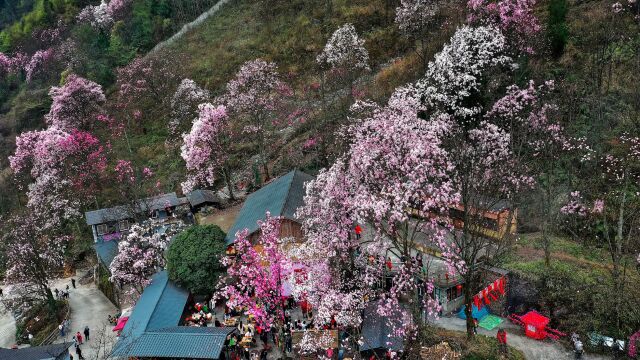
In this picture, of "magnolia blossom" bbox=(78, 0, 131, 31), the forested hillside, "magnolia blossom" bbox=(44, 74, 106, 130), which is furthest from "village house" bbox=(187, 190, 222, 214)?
"magnolia blossom" bbox=(78, 0, 131, 31)

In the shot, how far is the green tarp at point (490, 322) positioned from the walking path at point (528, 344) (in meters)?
0.19

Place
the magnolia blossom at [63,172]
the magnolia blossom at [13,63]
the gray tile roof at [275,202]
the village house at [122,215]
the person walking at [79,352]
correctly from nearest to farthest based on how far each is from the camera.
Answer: the person walking at [79,352] < the gray tile roof at [275,202] < the village house at [122,215] < the magnolia blossom at [63,172] < the magnolia blossom at [13,63]

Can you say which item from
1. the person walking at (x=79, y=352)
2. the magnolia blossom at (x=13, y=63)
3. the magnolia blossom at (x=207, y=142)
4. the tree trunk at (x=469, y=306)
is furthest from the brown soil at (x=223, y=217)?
the magnolia blossom at (x=13, y=63)

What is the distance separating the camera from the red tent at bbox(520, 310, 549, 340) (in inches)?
921

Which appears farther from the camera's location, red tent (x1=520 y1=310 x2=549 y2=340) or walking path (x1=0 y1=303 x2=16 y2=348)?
walking path (x1=0 y1=303 x2=16 y2=348)

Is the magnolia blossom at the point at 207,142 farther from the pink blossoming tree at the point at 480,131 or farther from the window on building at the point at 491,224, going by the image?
the window on building at the point at 491,224

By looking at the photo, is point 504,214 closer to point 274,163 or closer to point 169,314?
point 169,314

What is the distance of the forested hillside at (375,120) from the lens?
2309 cm

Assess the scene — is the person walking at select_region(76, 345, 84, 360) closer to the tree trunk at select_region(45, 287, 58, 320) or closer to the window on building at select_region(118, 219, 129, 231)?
the tree trunk at select_region(45, 287, 58, 320)

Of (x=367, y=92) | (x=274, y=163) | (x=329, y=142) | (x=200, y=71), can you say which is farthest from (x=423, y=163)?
(x=200, y=71)

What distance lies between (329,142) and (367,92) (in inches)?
261

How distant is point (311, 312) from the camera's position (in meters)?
27.8

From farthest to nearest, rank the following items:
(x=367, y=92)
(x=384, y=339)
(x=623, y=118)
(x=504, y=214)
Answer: (x=367, y=92) < (x=623, y=118) < (x=504, y=214) < (x=384, y=339)

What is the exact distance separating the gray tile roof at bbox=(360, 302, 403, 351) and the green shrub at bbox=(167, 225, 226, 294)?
416 inches
